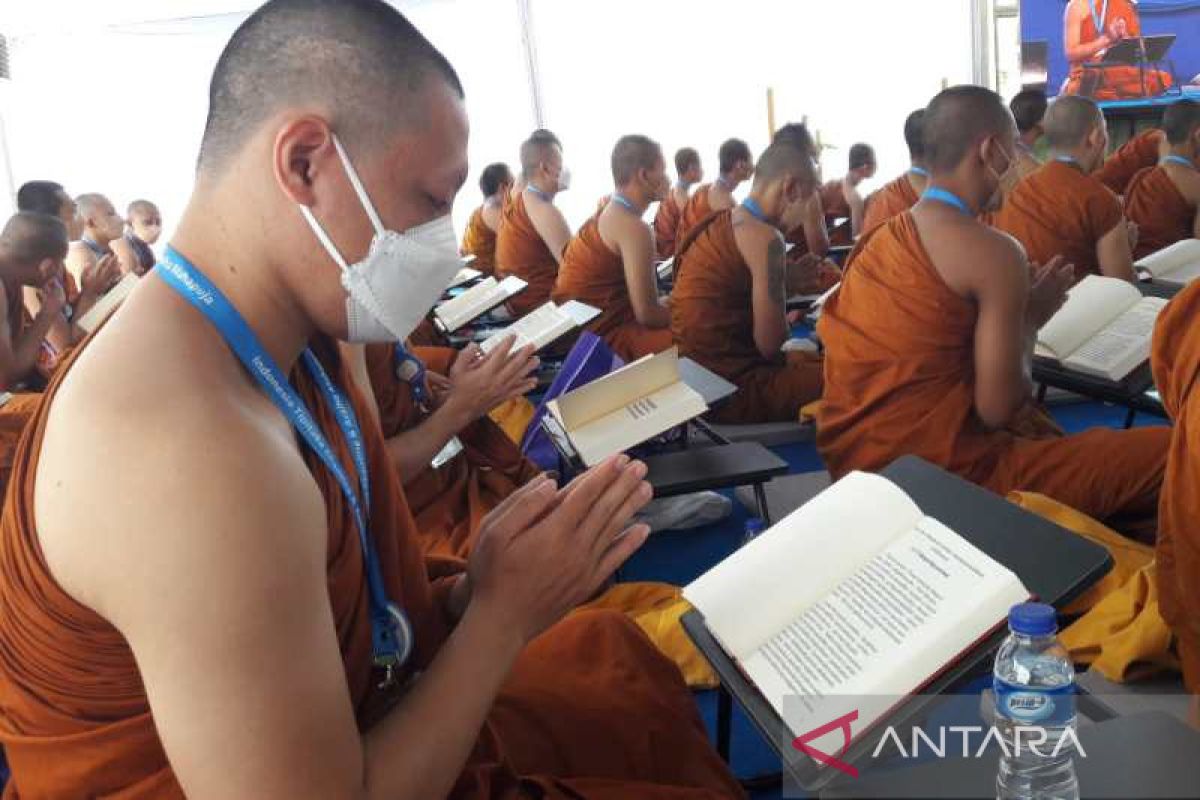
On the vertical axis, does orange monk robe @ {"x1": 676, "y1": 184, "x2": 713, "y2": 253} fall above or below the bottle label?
below

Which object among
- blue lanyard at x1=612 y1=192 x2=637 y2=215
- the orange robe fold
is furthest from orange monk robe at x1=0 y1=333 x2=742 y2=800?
the orange robe fold

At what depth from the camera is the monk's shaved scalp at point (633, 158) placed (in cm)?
489

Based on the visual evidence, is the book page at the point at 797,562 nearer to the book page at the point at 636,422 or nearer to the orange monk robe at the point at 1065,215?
the book page at the point at 636,422

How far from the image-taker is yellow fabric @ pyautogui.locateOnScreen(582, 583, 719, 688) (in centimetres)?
215

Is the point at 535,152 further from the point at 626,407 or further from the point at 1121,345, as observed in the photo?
the point at 1121,345

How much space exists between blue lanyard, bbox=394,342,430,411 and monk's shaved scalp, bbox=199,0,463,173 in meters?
1.45

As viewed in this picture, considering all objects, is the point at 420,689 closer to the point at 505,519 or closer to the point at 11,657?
the point at 505,519

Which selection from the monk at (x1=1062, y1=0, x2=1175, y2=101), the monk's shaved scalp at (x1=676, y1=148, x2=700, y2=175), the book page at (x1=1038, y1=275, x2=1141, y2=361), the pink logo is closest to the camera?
the pink logo

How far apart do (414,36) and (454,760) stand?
2.59ft

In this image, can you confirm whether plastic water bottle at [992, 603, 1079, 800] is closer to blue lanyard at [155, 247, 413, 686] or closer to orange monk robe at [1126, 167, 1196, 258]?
blue lanyard at [155, 247, 413, 686]

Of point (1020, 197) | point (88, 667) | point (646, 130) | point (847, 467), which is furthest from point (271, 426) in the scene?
point (646, 130)

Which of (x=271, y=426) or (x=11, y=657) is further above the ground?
(x=271, y=426)

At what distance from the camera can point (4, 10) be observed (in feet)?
26.4

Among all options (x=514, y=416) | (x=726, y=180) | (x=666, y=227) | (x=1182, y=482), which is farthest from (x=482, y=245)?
(x=1182, y=482)
